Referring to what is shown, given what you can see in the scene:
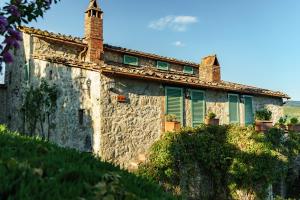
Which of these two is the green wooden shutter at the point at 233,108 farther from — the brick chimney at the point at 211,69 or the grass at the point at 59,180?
the grass at the point at 59,180

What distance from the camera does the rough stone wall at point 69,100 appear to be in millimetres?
11734

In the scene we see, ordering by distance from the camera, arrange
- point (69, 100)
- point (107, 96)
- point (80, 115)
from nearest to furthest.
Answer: point (107, 96) → point (80, 115) → point (69, 100)

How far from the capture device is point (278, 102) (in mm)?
19141

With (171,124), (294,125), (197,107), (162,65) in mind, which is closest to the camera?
(171,124)

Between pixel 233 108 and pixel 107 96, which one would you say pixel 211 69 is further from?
pixel 107 96

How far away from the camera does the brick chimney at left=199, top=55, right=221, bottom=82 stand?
17072 mm

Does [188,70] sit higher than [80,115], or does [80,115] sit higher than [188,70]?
[188,70]

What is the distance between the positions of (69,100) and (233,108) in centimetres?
767

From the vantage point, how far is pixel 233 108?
16.2 m

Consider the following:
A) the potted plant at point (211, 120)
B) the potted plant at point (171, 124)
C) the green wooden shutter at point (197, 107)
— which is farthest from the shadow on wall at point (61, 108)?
the potted plant at point (211, 120)

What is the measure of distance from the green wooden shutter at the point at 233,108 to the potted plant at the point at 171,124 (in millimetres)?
3933

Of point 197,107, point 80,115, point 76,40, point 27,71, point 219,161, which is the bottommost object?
point 219,161

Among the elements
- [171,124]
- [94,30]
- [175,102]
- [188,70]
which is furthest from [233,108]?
Result: [94,30]

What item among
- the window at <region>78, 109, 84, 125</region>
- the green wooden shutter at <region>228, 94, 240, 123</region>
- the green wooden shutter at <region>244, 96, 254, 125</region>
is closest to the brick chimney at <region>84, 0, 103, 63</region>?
the window at <region>78, 109, 84, 125</region>
